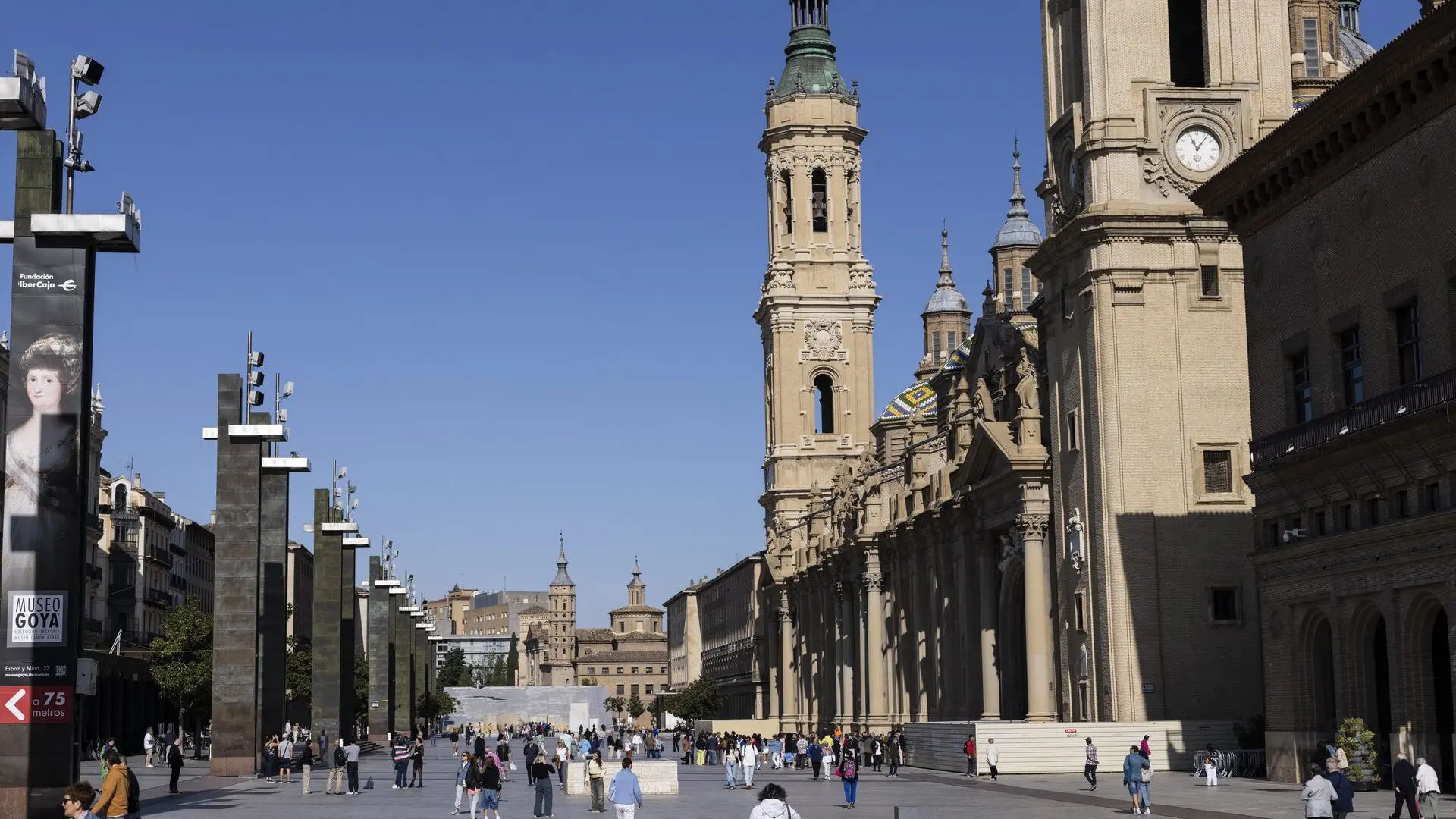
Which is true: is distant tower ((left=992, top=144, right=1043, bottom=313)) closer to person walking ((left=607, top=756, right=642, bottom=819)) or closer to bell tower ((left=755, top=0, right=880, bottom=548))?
bell tower ((left=755, top=0, right=880, bottom=548))

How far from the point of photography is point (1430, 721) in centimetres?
3747

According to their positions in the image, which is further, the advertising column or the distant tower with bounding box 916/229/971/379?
the distant tower with bounding box 916/229/971/379

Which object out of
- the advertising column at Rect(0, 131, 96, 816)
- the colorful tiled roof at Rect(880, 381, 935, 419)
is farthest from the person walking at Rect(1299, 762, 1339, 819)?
the colorful tiled roof at Rect(880, 381, 935, 419)

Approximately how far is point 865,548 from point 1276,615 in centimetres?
4076

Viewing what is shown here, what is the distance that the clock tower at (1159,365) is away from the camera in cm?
5347

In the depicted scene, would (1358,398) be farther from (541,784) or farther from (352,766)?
(352,766)

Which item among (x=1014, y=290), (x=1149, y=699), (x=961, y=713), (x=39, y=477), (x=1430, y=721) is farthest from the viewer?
(x=1014, y=290)

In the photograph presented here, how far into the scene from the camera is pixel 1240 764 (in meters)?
49.3

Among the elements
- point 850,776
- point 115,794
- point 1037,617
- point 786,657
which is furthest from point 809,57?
point 115,794

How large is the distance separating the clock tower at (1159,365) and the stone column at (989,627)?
9.03 metres

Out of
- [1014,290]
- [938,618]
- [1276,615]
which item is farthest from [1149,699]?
[1014,290]

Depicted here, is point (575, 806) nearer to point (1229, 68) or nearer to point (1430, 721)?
point (1430, 721)

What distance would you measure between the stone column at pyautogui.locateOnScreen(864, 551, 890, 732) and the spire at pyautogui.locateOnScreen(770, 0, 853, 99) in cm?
3946

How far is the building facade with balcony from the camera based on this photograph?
121ft
